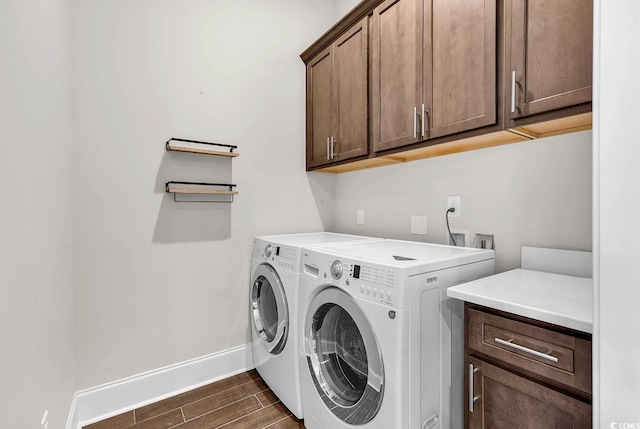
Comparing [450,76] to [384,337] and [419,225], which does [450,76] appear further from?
[384,337]

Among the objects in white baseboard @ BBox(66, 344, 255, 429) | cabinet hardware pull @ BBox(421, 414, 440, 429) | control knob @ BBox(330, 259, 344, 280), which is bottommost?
white baseboard @ BBox(66, 344, 255, 429)

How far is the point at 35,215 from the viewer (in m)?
1.07

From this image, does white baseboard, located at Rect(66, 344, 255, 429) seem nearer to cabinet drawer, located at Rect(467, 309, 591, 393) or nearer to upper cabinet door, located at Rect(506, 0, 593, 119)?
cabinet drawer, located at Rect(467, 309, 591, 393)

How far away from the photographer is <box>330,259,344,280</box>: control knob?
4.25ft

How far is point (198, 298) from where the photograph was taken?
2.06 m

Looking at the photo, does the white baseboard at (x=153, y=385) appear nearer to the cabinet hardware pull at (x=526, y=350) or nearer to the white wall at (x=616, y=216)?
the cabinet hardware pull at (x=526, y=350)

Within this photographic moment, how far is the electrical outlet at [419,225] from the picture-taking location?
1914 mm

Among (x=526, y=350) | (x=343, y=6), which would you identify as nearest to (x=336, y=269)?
(x=526, y=350)

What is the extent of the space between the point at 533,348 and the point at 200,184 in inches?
76.1

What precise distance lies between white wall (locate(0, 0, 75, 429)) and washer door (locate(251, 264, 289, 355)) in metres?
1.01

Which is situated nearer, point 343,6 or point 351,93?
point 351,93

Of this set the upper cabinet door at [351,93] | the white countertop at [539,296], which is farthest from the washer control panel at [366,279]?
the upper cabinet door at [351,93]

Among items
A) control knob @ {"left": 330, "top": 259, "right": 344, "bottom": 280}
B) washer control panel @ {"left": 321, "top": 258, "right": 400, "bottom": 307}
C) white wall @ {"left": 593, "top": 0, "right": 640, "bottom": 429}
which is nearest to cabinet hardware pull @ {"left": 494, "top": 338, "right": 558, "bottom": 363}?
white wall @ {"left": 593, "top": 0, "right": 640, "bottom": 429}

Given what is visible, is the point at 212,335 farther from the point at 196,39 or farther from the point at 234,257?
the point at 196,39
